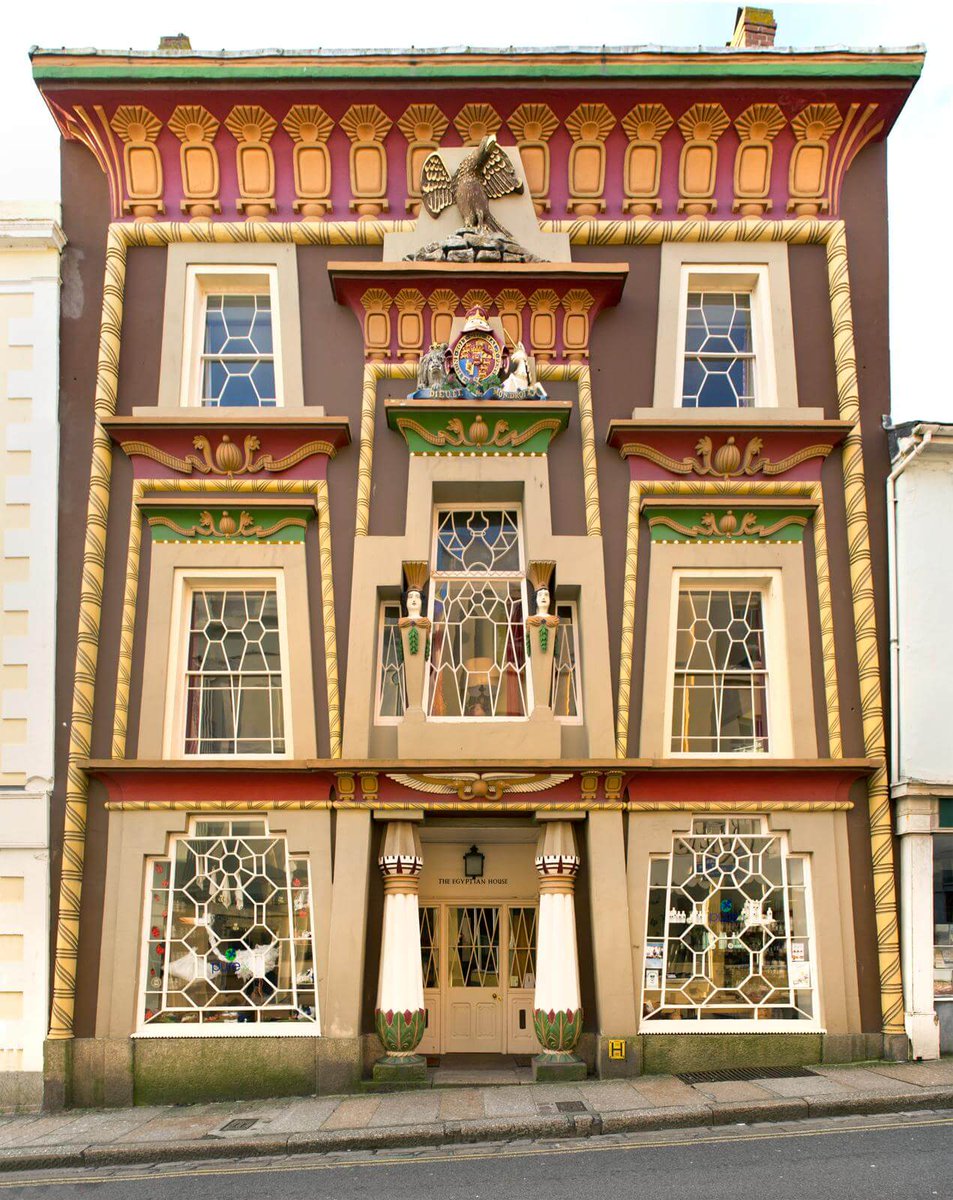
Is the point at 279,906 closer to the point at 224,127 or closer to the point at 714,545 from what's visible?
the point at 714,545

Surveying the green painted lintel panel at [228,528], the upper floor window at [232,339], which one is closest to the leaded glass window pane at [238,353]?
the upper floor window at [232,339]

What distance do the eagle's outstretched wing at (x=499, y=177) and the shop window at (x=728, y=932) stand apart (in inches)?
328

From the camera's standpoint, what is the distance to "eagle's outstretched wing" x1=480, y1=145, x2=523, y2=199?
13398mm

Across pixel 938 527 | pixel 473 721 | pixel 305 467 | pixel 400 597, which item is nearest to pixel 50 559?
pixel 305 467

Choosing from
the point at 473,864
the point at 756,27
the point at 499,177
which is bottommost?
the point at 473,864

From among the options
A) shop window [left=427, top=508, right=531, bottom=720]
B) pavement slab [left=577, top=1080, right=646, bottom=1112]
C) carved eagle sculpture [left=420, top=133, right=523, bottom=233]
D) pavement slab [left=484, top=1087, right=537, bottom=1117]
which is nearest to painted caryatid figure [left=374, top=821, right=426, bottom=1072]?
pavement slab [left=484, top=1087, right=537, bottom=1117]

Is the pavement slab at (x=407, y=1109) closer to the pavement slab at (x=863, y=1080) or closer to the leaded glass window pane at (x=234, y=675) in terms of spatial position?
the leaded glass window pane at (x=234, y=675)

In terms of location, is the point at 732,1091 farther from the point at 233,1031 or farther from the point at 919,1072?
the point at 233,1031

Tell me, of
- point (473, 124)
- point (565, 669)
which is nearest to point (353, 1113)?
point (565, 669)

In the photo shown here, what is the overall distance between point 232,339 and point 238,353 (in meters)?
0.22

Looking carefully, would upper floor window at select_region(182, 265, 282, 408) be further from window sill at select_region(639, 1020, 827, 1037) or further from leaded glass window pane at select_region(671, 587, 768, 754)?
window sill at select_region(639, 1020, 827, 1037)

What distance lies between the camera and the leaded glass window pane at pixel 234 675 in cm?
1266

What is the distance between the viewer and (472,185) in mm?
13242

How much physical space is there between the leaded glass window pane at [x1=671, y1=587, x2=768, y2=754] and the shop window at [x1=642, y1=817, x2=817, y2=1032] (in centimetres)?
98
